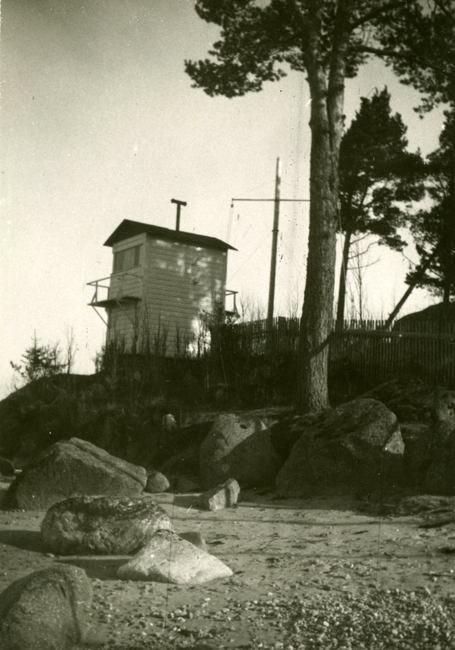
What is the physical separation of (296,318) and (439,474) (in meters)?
7.91

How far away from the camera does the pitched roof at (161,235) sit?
2280cm

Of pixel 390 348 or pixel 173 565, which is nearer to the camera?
pixel 173 565

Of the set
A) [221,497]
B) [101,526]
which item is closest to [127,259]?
[221,497]

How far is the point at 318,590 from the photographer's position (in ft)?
15.2

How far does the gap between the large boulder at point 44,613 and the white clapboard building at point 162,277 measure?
17.8m

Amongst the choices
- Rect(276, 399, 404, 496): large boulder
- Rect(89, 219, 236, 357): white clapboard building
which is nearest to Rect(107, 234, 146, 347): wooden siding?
Rect(89, 219, 236, 357): white clapboard building

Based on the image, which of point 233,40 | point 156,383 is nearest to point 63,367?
point 156,383

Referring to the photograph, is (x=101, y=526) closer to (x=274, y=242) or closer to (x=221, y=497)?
(x=221, y=497)

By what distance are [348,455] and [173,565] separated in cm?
389

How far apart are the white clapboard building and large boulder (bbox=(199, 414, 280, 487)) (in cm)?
1213

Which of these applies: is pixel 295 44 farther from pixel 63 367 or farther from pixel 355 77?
pixel 63 367

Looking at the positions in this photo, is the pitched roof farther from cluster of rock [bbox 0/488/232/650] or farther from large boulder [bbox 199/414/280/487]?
cluster of rock [bbox 0/488/232/650]

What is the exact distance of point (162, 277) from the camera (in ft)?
74.8

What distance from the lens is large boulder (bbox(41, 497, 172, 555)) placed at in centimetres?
584
